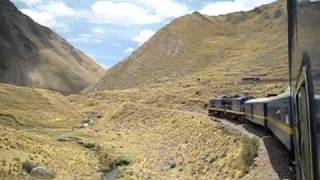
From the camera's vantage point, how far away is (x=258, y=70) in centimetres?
15350

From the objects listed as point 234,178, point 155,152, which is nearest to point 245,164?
point 234,178

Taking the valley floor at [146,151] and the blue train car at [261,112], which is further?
the valley floor at [146,151]

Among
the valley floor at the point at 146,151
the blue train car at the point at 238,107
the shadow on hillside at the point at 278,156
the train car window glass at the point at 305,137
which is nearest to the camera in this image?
the train car window glass at the point at 305,137

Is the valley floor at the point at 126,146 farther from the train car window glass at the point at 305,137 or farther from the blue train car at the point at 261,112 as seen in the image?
the train car window glass at the point at 305,137

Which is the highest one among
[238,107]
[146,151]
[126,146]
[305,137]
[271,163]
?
[238,107]

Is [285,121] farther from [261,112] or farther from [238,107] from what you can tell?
[238,107]

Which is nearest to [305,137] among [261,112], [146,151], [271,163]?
[271,163]

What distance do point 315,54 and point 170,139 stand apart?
60.9m

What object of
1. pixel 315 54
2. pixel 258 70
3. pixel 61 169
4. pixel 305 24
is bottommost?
pixel 61 169

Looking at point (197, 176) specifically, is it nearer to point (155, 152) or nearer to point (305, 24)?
point (155, 152)

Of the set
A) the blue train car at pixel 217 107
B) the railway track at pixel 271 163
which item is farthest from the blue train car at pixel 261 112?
the blue train car at pixel 217 107

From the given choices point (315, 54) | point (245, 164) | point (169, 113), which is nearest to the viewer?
point (315, 54)

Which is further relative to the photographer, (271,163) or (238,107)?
(238,107)

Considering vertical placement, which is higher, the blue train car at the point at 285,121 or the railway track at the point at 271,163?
the blue train car at the point at 285,121
